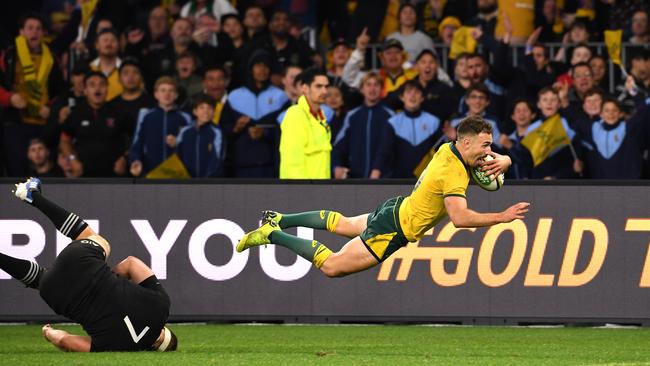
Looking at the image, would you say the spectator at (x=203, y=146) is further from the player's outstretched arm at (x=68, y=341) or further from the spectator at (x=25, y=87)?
the player's outstretched arm at (x=68, y=341)

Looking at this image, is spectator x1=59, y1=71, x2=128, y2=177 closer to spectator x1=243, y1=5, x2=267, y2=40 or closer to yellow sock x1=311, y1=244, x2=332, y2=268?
spectator x1=243, y1=5, x2=267, y2=40

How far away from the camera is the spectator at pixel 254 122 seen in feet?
52.9

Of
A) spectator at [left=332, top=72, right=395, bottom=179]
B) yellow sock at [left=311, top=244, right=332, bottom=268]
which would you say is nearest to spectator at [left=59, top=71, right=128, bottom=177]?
spectator at [left=332, top=72, right=395, bottom=179]

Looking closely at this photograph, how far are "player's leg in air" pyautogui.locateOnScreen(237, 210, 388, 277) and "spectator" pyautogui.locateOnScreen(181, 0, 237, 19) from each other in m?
7.44

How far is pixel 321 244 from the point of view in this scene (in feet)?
39.2

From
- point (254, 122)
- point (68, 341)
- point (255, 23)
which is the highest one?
point (255, 23)

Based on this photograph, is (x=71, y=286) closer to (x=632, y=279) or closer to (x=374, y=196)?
(x=374, y=196)

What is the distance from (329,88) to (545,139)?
105 inches

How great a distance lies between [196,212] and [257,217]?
0.60 meters

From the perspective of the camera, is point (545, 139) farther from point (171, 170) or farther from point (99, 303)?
point (99, 303)

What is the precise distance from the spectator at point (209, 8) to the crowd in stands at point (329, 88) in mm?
19

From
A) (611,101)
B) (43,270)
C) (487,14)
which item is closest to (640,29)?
(487,14)

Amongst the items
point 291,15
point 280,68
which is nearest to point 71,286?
point 280,68

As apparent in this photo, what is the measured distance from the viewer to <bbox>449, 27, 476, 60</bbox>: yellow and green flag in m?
17.8
